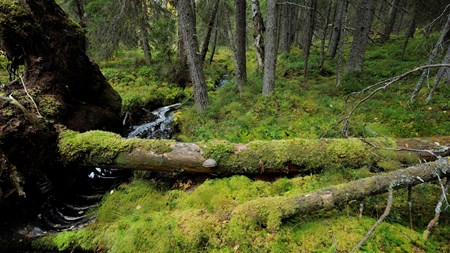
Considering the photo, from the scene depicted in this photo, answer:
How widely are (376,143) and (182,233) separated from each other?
12.8 feet

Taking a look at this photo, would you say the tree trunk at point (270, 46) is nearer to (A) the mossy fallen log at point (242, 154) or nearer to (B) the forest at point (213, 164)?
(B) the forest at point (213, 164)

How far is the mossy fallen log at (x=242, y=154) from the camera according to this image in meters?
4.19

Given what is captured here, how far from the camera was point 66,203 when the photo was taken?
4.90 meters

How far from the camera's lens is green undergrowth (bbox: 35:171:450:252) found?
289cm

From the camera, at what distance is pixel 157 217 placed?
3.71 metres

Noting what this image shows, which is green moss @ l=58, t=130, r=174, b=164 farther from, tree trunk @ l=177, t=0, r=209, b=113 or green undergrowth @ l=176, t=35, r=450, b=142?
tree trunk @ l=177, t=0, r=209, b=113

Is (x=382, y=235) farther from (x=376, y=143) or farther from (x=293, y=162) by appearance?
(x=376, y=143)

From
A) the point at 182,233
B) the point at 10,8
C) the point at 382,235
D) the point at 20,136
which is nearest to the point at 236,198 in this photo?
the point at 182,233

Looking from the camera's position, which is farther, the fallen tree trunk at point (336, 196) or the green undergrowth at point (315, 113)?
the green undergrowth at point (315, 113)

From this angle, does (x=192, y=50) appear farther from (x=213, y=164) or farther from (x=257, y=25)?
(x=213, y=164)

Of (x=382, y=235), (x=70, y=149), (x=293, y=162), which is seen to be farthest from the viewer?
(x=70, y=149)

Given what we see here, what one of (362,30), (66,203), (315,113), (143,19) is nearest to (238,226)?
(66,203)

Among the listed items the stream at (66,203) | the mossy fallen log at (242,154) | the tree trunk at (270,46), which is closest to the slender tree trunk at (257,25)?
the tree trunk at (270,46)

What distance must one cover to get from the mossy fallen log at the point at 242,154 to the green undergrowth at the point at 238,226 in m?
0.26
